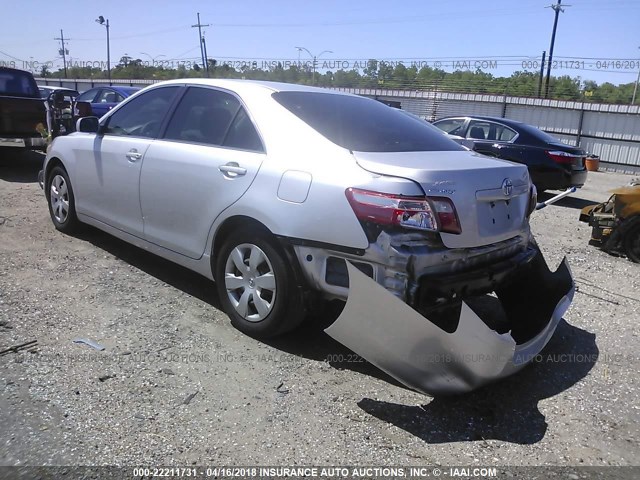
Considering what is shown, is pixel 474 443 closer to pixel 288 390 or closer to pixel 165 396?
pixel 288 390

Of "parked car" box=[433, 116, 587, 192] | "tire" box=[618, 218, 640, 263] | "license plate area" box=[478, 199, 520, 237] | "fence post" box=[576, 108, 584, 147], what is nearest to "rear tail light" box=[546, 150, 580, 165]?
"parked car" box=[433, 116, 587, 192]

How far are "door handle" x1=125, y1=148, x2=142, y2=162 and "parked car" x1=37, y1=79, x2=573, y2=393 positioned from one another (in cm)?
2

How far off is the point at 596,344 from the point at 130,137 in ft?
13.2

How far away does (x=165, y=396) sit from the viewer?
295cm

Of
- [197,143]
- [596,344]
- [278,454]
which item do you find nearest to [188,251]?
[197,143]

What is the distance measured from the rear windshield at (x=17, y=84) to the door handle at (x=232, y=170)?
334 inches

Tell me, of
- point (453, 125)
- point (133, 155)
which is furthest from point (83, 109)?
point (133, 155)

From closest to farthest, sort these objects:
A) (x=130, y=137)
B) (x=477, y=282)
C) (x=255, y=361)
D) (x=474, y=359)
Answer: (x=474, y=359), (x=477, y=282), (x=255, y=361), (x=130, y=137)

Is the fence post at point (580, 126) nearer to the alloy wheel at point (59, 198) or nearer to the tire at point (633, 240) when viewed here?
the tire at point (633, 240)

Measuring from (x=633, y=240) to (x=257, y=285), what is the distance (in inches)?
191

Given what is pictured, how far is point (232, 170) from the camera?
3596 mm

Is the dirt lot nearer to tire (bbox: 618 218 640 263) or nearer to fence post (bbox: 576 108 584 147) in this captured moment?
tire (bbox: 618 218 640 263)

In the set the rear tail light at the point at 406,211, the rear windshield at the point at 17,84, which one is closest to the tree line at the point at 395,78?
the rear windshield at the point at 17,84

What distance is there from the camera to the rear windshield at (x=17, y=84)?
10.0 m
